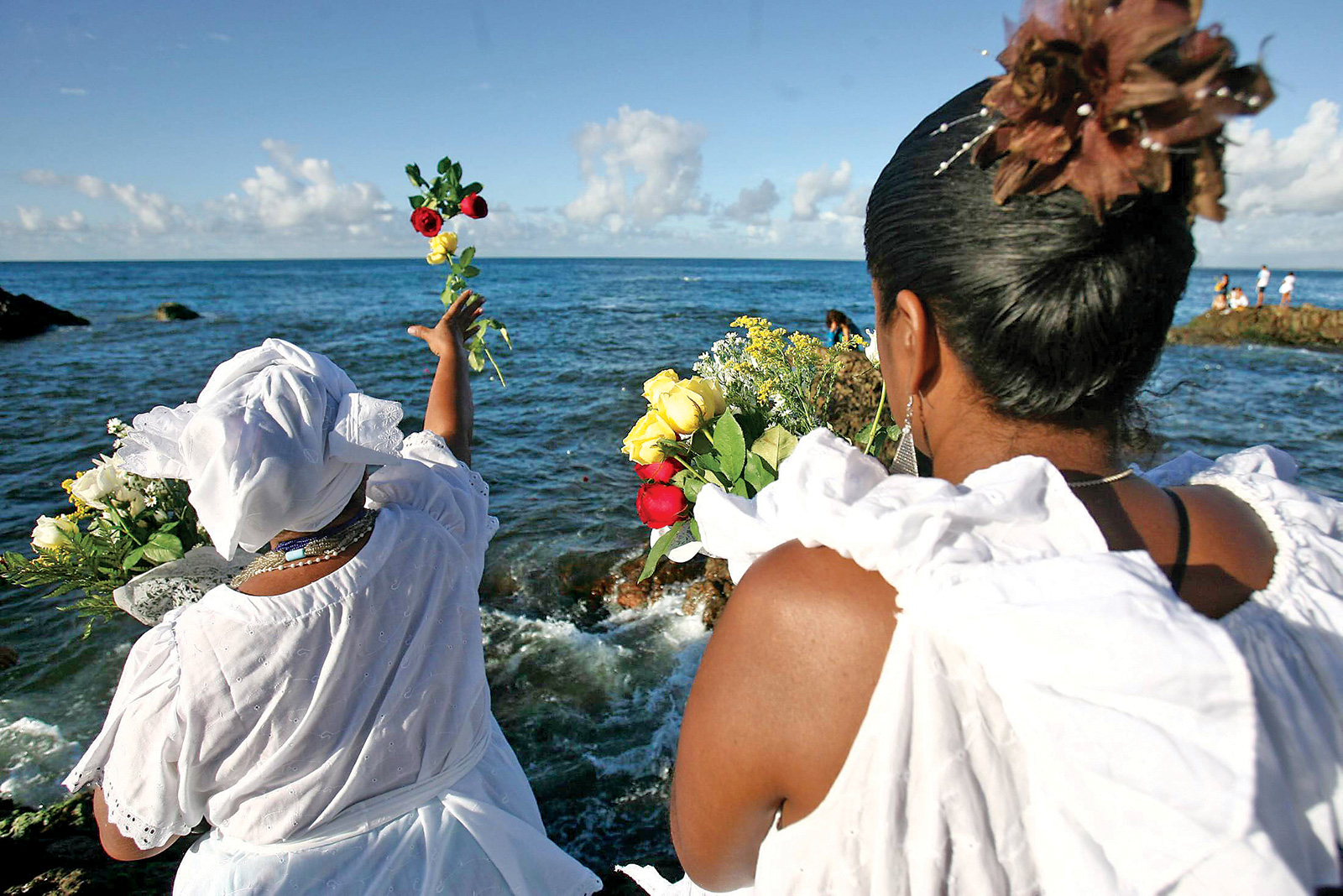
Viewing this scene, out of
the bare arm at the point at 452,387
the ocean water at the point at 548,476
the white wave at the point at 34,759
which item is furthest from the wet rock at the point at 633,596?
the white wave at the point at 34,759

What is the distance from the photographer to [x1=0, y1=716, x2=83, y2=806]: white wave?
14.6ft

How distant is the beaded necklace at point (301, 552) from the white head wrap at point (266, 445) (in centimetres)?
4

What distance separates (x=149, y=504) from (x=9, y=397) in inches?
657

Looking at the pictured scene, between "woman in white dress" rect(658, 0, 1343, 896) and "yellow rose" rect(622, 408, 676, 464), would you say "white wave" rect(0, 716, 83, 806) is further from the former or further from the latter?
"woman in white dress" rect(658, 0, 1343, 896)

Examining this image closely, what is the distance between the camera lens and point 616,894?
11.9 ft

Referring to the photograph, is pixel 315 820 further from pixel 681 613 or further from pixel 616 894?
pixel 681 613

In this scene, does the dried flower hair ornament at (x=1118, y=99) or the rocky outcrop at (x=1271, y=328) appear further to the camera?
the rocky outcrop at (x=1271, y=328)

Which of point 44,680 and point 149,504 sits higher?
point 149,504

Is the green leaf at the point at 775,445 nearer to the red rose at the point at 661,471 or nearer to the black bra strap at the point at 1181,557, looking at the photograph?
the red rose at the point at 661,471

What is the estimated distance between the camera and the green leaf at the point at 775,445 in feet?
6.24

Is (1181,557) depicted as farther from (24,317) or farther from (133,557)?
(24,317)

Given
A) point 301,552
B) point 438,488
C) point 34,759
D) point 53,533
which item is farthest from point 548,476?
point 301,552

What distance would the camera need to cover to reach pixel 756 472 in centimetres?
190

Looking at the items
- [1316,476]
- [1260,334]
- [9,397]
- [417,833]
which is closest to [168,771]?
[417,833]
